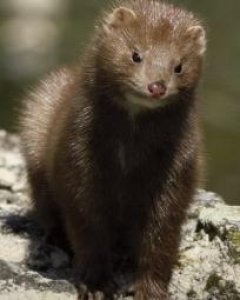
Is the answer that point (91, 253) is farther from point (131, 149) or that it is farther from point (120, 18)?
point (120, 18)

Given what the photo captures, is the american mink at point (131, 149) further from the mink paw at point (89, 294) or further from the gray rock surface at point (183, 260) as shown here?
the gray rock surface at point (183, 260)

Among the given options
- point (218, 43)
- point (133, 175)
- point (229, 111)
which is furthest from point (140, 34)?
point (218, 43)

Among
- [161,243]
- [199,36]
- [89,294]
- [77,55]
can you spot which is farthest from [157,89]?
[77,55]

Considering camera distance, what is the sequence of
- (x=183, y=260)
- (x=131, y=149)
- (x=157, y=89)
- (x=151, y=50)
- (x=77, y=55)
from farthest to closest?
(x=77, y=55), (x=183, y=260), (x=131, y=149), (x=151, y=50), (x=157, y=89)

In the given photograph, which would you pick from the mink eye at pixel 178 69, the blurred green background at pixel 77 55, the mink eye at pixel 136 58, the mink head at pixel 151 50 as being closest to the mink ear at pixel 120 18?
the mink head at pixel 151 50

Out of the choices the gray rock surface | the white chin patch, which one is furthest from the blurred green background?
the white chin patch

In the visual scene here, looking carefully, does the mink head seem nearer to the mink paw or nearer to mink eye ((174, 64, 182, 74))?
mink eye ((174, 64, 182, 74))
